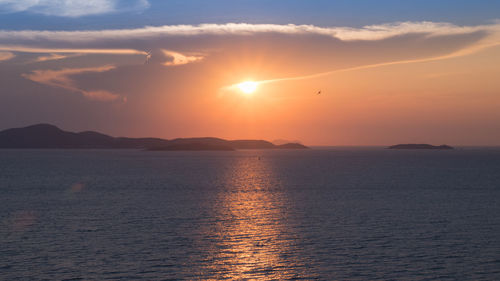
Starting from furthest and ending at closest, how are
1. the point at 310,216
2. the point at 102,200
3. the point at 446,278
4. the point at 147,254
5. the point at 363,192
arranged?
1. the point at 363,192
2. the point at 102,200
3. the point at 310,216
4. the point at 147,254
5. the point at 446,278

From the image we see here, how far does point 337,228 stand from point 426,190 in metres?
56.2

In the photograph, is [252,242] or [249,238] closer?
[252,242]

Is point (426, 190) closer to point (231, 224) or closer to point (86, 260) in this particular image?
point (231, 224)

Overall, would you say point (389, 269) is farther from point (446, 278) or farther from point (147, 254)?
point (147, 254)

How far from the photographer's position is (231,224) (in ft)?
177

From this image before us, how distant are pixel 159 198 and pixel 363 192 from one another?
4238cm

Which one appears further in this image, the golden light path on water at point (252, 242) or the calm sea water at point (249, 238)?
the calm sea water at point (249, 238)

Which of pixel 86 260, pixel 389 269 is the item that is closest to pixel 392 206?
pixel 389 269

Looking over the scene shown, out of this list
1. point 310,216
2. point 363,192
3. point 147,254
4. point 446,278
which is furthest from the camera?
point 363,192

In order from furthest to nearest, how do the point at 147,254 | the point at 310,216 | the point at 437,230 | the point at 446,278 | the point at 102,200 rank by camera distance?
1. the point at 102,200
2. the point at 310,216
3. the point at 437,230
4. the point at 147,254
5. the point at 446,278

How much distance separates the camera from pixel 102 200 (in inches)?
3132

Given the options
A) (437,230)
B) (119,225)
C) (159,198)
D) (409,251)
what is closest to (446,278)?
(409,251)

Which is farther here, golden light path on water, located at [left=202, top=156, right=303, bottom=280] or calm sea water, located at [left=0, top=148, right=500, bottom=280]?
calm sea water, located at [left=0, top=148, right=500, bottom=280]

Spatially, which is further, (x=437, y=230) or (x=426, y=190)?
(x=426, y=190)
